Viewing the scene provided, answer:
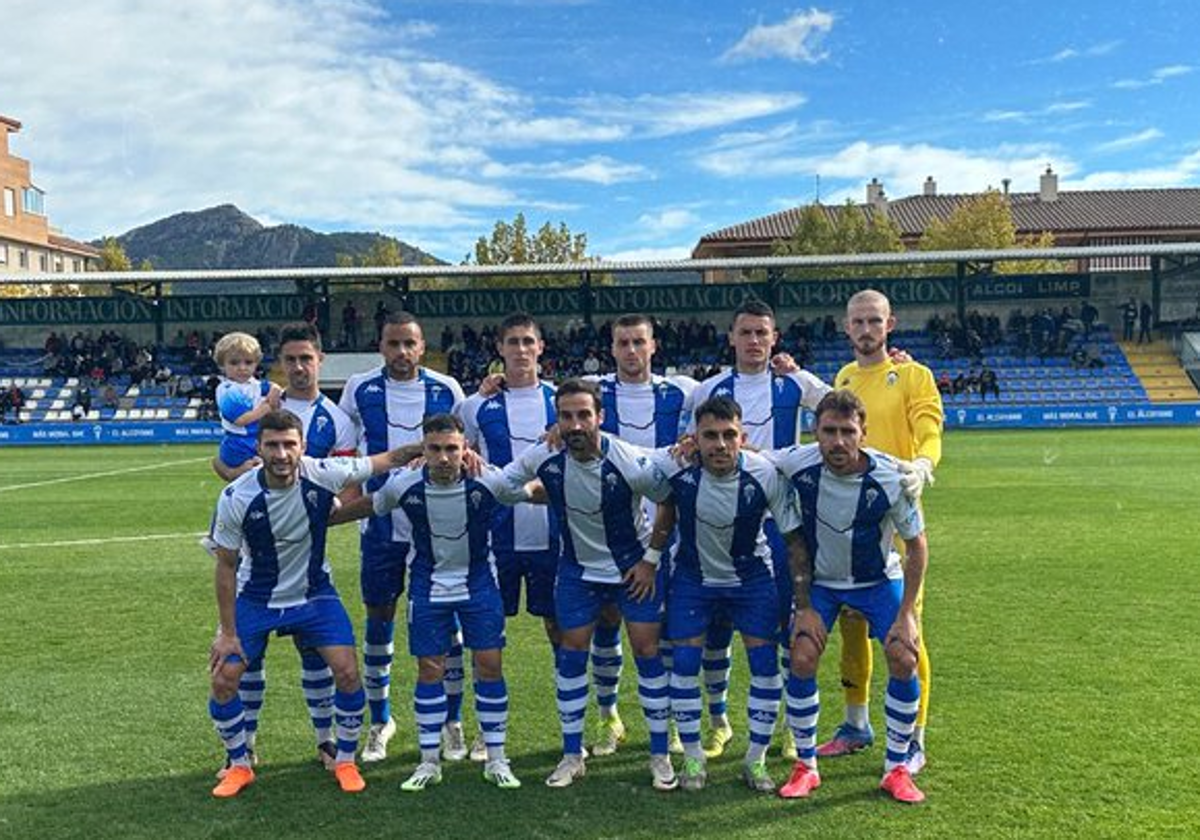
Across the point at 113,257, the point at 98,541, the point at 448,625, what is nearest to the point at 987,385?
the point at 98,541

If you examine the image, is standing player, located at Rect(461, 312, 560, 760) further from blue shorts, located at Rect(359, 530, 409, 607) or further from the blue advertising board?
the blue advertising board

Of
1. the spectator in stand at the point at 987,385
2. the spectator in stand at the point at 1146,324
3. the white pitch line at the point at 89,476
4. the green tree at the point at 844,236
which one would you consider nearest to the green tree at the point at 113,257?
the green tree at the point at 844,236

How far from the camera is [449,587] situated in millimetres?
4441

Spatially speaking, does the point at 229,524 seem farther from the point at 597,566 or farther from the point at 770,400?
the point at 770,400

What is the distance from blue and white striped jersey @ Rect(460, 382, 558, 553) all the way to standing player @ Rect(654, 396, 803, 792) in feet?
2.70

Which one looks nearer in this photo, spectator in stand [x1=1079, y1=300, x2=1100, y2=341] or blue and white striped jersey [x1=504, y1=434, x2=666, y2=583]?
blue and white striped jersey [x1=504, y1=434, x2=666, y2=583]

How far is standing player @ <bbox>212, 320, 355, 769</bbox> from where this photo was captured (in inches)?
184

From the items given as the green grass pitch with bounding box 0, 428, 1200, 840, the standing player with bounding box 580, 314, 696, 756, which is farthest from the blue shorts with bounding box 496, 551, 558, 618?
the green grass pitch with bounding box 0, 428, 1200, 840

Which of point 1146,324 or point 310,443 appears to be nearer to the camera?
point 310,443

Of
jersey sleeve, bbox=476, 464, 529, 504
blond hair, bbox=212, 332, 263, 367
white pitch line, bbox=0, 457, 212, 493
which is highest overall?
blond hair, bbox=212, 332, 263, 367

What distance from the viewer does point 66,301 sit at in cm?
3372

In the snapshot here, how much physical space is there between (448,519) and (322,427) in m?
1.02

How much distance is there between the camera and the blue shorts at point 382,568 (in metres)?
4.86

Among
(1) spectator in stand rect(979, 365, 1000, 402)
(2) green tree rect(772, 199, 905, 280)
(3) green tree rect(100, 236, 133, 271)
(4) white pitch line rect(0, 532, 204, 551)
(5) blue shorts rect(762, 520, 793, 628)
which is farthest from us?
(3) green tree rect(100, 236, 133, 271)
